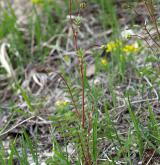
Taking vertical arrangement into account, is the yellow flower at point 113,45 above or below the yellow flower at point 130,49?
above

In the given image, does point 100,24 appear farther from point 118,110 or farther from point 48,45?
point 118,110

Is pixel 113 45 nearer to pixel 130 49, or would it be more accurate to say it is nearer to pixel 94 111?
pixel 130 49

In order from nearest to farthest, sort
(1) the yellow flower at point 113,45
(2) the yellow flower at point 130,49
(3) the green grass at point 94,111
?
(3) the green grass at point 94,111
(1) the yellow flower at point 113,45
(2) the yellow flower at point 130,49

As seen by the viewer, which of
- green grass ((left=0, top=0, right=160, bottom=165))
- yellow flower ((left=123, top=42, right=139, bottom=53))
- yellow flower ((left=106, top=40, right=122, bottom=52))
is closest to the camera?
green grass ((left=0, top=0, right=160, bottom=165))

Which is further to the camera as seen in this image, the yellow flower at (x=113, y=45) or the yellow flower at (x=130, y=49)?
the yellow flower at (x=130, y=49)

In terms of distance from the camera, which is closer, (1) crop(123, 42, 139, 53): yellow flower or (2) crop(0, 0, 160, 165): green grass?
(2) crop(0, 0, 160, 165): green grass

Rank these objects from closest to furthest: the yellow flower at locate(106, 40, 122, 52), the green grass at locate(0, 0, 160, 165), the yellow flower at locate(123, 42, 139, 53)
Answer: the green grass at locate(0, 0, 160, 165), the yellow flower at locate(106, 40, 122, 52), the yellow flower at locate(123, 42, 139, 53)

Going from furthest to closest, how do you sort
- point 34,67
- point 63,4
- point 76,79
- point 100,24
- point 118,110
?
point 63,4
point 100,24
point 34,67
point 76,79
point 118,110

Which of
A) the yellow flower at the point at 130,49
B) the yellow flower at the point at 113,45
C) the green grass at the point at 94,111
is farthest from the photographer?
the yellow flower at the point at 130,49

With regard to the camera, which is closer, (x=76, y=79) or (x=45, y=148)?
(x=45, y=148)

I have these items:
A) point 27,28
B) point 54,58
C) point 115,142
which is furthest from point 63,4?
point 115,142

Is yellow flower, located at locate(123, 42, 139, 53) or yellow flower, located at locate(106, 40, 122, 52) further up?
yellow flower, located at locate(106, 40, 122, 52)
